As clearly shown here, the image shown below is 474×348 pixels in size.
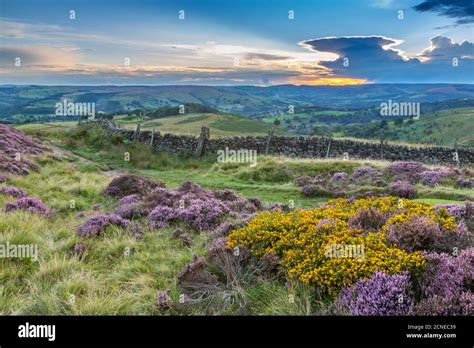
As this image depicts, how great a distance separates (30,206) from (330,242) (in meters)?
8.93

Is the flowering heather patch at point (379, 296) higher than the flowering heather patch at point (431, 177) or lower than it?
higher

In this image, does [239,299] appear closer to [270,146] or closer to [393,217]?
[393,217]

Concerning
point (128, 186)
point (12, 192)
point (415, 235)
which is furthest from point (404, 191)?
point (12, 192)

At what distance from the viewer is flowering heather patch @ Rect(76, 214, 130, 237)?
951cm

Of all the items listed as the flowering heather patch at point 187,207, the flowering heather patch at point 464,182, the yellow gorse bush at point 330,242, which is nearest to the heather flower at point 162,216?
the flowering heather patch at point 187,207

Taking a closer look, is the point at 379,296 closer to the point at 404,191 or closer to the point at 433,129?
the point at 404,191

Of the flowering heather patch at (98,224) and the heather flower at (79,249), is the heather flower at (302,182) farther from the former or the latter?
the heather flower at (79,249)

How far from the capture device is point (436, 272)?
5.34 meters

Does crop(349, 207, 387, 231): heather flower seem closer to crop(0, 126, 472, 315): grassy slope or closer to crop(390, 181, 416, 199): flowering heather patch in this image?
crop(0, 126, 472, 315): grassy slope

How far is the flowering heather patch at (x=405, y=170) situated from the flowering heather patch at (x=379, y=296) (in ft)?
51.7

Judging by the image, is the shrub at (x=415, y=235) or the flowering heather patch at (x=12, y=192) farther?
the flowering heather patch at (x=12, y=192)

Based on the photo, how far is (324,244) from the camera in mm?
6383

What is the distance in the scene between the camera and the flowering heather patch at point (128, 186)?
1472 centimetres
